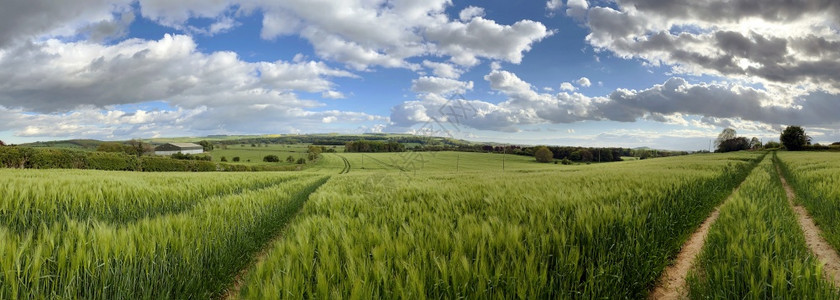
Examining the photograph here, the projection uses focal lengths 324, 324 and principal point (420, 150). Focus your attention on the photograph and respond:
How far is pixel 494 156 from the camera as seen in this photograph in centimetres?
8962

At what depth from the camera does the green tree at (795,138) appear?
92.9 m

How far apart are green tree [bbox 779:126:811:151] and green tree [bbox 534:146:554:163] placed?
6910 cm

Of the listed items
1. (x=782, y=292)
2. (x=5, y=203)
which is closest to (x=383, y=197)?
(x=782, y=292)

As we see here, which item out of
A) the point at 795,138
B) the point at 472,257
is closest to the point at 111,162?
the point at 472,257

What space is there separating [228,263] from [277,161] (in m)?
90.4

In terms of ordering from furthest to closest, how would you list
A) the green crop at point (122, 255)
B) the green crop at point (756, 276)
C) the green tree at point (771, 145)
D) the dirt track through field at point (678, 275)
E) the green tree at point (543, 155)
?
the green tree at point (771, 145)
the green tree at point (543, 155)
the dirt track through field at point (678, 275)
the green crop at point (756, 276)
the green crop at point (122, 255)

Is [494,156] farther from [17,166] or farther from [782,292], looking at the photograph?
[782,292]

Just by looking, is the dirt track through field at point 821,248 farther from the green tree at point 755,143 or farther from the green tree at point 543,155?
the green tree at point 755,143

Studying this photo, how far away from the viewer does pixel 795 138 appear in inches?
3684

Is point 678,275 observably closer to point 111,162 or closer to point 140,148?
point 111,162

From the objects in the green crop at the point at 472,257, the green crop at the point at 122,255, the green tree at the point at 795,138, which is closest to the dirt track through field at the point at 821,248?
the green crop at the point at 472,257

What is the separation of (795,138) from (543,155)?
242ft

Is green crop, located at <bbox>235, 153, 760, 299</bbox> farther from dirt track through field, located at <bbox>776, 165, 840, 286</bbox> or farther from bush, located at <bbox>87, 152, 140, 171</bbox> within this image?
bush, located at <bbox>87, 152, 140, 171</bbox>

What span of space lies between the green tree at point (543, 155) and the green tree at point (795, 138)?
6910 centimetres
